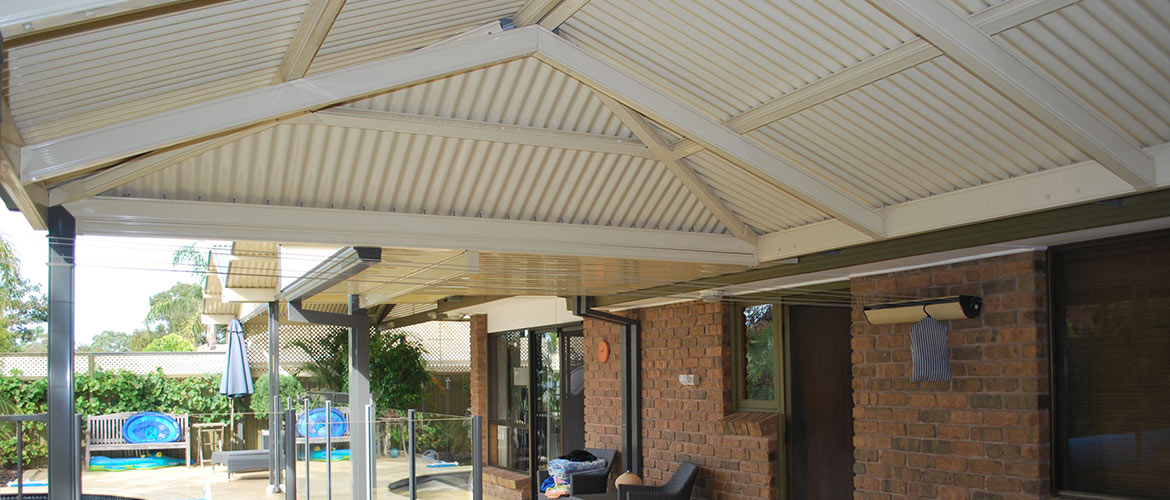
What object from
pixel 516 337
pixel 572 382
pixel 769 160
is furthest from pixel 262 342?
pixel 769 160

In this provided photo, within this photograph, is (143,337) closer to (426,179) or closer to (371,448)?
(371,448)

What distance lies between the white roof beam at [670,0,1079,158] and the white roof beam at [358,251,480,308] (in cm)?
196

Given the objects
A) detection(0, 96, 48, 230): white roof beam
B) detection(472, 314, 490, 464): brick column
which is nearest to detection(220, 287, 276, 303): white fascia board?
detection(472, 314, 490, 464): brick column

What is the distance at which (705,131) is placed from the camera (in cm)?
497

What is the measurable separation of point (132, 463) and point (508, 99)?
5125mm

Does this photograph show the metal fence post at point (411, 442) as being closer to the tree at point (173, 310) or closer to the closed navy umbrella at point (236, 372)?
the closed navy umbrella at point (236, 372)

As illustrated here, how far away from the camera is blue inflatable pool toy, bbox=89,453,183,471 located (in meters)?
7.17

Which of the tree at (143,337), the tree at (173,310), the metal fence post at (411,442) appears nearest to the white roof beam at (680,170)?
the metal fence post at (411,442)

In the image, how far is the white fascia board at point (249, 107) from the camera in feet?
12.7

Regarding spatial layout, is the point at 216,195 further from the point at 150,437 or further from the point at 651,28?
the point at 150,437

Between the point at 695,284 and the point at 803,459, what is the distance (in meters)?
1.97

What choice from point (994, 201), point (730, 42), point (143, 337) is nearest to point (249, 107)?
point (730, 42)

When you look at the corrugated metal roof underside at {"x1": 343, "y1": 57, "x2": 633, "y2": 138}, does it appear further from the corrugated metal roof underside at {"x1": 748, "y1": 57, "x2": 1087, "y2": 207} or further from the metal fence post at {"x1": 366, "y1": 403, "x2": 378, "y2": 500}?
the metal fence post at {"x1": 366, "y1": 403, "x2": 378, "y2": 500}

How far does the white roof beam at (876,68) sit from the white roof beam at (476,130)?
3.10 ft
